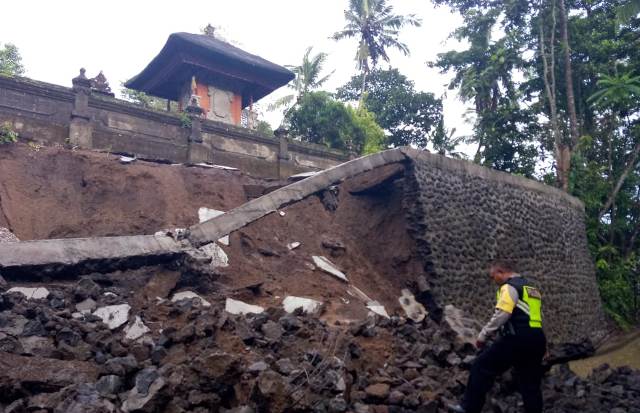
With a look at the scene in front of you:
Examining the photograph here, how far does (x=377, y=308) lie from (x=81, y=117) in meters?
7.22

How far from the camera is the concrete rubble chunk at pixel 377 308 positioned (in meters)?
8.48

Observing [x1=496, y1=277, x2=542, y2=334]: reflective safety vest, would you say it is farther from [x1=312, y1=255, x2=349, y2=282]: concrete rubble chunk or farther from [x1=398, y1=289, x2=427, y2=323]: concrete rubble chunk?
[x1=312, y1=255, x2=349, y2=282]: concrete rubble chunk

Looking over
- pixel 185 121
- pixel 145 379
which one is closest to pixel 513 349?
pixel 145 379

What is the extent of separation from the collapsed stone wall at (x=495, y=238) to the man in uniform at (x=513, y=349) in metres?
3.69

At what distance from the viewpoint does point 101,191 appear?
10.3 meters

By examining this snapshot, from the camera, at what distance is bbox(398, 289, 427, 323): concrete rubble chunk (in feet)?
29.3

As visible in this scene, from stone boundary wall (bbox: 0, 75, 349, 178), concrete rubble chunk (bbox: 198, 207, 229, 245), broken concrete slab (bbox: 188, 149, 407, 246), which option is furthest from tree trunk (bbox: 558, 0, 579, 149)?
concrete rubble chunk (bbox: 198, 207, 229, 245)

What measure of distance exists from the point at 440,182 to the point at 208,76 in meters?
9.75

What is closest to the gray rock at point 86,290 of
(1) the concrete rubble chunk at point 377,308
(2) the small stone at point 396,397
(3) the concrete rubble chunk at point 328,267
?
(2) the small stone at point 396,397

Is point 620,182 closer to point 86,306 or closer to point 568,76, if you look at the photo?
point 568,76

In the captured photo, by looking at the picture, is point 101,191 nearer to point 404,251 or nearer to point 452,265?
point 404,251

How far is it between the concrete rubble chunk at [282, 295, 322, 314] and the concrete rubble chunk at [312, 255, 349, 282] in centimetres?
131

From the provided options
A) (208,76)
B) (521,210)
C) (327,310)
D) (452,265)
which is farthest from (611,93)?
(208,76)

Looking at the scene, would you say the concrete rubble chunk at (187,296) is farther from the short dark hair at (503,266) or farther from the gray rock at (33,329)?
the short dark hair at (503,266)
